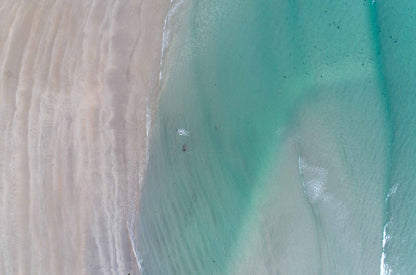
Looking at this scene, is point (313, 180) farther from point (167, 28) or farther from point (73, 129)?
point (73, 129)

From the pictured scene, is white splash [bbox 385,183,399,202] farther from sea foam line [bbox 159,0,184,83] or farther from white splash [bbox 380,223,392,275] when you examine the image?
sea foam line [bbox 159,0,184,83]

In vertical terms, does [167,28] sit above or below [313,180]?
above

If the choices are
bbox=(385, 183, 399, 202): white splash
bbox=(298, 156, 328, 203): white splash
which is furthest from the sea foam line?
bbox=(385, 183, 399, 202): white splash

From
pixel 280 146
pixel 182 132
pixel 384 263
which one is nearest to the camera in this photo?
pixel 182 132

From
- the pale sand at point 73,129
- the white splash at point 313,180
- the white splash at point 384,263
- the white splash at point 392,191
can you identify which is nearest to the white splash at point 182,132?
the pale sand at point 73,129

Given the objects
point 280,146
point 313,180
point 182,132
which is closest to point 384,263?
point 313,180
